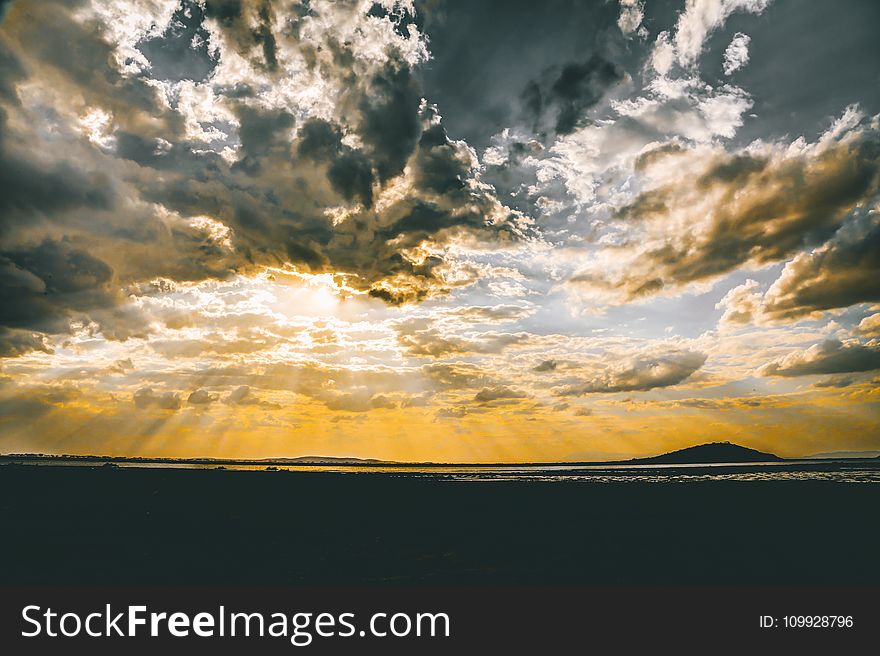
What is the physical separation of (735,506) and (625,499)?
7848mm

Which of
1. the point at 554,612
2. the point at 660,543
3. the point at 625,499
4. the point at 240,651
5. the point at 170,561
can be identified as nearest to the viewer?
the point at 240,651

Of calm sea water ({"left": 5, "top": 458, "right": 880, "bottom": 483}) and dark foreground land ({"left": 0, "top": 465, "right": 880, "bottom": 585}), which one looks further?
calm sea water ({"left": 5, "top": 458, "right": 880, "bottom": 483})

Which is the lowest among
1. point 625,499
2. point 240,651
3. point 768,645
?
point 625,499

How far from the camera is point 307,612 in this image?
11.4 meters

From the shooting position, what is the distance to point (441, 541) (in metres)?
20.7

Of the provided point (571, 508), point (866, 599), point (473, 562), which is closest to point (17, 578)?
point (473, 562)

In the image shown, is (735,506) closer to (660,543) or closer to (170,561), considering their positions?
(660,543)

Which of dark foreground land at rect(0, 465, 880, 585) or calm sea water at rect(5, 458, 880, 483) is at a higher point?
dark foreground land at rect(0, 465, 880, 585)

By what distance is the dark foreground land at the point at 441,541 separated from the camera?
15273 millimetres

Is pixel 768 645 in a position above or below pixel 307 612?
below

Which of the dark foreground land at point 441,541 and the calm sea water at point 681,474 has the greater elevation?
the dark foreground land at point 441,541

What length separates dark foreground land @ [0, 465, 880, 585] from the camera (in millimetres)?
15273

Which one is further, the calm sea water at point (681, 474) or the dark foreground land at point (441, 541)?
the calm sea water at point (681, 474)

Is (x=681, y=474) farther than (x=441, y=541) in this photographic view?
Yes
